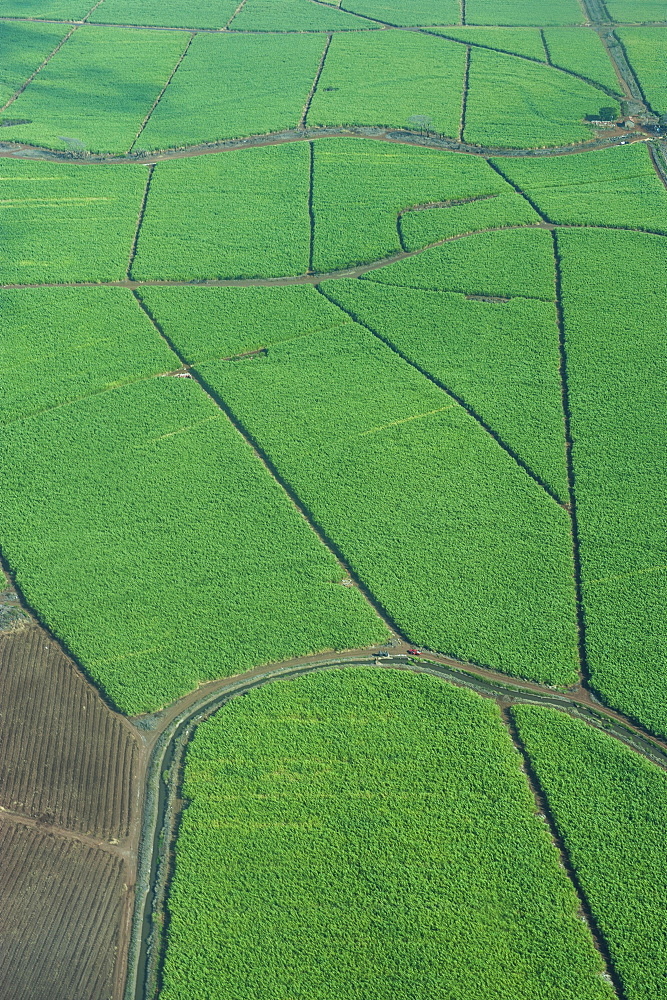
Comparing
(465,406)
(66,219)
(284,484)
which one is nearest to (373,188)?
(66,219)

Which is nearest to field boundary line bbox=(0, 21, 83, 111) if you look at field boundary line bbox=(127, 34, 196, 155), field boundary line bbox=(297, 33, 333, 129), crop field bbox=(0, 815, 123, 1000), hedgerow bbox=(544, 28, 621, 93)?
field boundary line bbox=(127, 34, 196, 155)

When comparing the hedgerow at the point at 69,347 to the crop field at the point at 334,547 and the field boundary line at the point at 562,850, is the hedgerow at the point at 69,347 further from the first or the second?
→ the field boundary line at the point at 562,850

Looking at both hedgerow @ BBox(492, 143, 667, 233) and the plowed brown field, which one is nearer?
the plowed brown field

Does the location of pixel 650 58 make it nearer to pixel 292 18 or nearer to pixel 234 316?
pixel 292 18

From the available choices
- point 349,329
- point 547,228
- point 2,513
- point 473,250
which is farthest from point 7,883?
point 547,228

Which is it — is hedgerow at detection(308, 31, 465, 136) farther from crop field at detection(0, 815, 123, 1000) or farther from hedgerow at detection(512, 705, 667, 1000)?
crop field at detection(0, 815, 123, 1000)

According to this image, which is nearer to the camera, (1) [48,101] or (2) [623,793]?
(2) [623,793]

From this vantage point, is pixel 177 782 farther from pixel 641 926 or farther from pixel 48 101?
pixel 48 101
